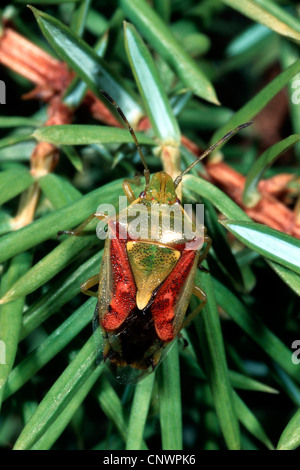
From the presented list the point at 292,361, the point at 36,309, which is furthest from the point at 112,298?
the point at 292,361

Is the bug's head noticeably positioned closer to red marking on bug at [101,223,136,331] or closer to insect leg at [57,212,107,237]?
red marking on bug at [101,223,136,331]

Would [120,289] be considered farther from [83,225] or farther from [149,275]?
[83,225]

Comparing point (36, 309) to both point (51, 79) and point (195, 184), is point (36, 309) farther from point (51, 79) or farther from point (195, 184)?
point (51, 79)

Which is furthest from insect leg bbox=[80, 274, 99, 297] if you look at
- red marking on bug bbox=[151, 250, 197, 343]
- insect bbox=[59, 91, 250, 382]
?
red marking on bug bbox=[151, 250, 197, 343]

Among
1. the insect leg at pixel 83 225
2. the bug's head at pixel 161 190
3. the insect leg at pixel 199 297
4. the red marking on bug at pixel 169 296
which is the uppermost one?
the bug's head at pixel 161 190

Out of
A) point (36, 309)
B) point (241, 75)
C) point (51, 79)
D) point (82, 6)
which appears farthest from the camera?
point (241, 75)

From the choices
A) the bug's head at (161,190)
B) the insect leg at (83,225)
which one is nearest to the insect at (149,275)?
the bug's head at (161,190)

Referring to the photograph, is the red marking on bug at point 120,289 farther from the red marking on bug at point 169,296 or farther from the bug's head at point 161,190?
the bug's head at point 161,190
